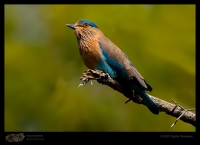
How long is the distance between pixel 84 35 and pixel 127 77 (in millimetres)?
1185

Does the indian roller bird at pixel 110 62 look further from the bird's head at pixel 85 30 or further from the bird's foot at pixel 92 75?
the bird's foot at pixel 92 75

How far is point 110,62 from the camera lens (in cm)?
732

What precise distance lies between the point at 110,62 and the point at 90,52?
36cm

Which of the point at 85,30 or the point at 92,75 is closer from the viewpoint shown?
the point at 92,75

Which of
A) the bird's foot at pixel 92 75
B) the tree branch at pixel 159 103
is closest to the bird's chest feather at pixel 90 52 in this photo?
the tree branch at pixel 159 103

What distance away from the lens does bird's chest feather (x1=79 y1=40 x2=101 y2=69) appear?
7289 mm

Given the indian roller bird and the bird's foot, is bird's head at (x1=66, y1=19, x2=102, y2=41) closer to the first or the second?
the indian roller bird

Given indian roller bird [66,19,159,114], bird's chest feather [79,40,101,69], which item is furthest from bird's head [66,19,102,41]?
bird's chest feather [79,40,101,69]

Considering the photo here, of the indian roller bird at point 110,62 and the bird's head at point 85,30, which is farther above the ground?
the bird's head at point 85,30

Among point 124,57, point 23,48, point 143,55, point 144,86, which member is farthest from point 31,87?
point 144,86

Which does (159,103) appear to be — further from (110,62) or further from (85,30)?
(85,30)

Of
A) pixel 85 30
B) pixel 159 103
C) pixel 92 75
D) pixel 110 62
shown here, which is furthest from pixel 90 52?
pixel 159 103

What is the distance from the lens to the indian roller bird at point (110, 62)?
6.92 meters

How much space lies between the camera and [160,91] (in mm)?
9930
